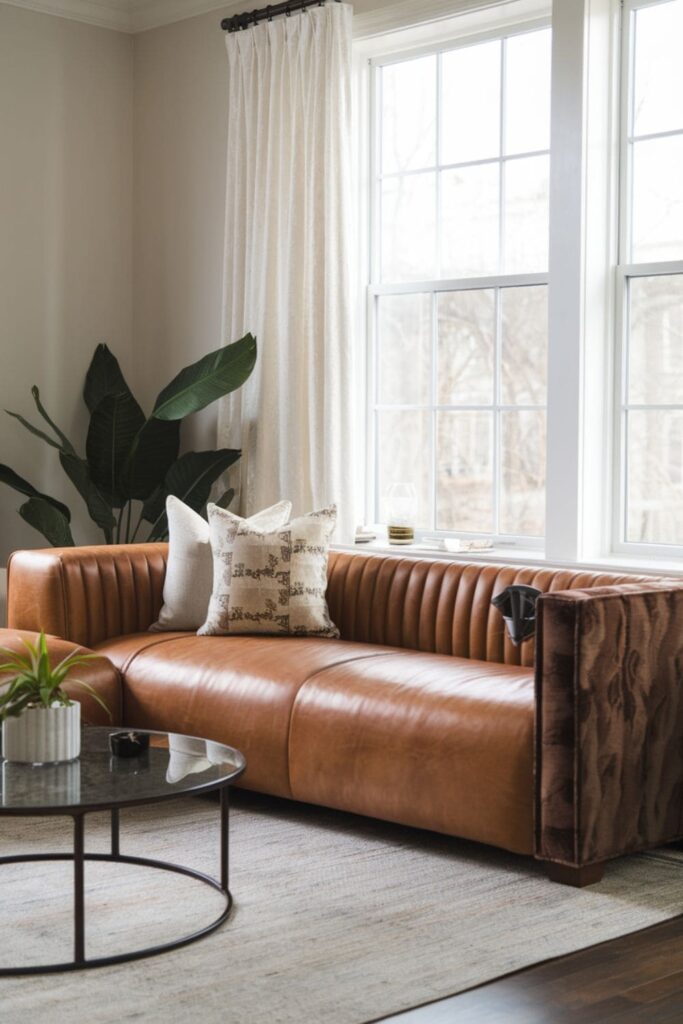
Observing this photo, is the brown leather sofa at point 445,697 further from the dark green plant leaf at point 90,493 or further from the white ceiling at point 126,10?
the white ceiling at point 126,10

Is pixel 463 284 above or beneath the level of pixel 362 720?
above

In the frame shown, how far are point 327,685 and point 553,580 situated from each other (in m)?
0.83

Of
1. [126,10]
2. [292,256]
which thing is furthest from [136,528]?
[126,10]

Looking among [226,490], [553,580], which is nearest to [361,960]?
[553,580]

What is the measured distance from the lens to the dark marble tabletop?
2.91 metres

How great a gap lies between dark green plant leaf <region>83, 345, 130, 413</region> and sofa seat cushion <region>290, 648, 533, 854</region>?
2.64 m

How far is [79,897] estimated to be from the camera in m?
2.89

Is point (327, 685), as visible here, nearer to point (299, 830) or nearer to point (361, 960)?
point (299, 830)

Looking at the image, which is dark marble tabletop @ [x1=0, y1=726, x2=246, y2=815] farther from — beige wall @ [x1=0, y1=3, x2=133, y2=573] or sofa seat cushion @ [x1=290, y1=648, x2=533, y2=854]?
beige wall @ [x1=0, y1=3, x2=133, y2=573]

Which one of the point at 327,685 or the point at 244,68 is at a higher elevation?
the point at 244,68

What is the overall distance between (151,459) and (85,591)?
1.27 metres

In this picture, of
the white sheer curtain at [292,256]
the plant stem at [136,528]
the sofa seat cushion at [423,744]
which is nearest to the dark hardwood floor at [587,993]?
the sofa seat cushion at [423,744]

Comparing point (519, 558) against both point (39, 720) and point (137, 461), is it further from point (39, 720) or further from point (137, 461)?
point (39, 720)

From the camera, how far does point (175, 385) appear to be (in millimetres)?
5984
